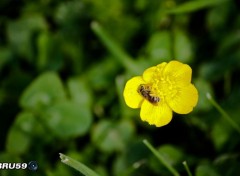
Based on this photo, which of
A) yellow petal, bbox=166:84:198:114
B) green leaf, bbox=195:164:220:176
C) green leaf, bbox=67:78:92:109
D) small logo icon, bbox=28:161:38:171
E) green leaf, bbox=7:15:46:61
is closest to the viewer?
yellow petal, bbox=166:84:198:114

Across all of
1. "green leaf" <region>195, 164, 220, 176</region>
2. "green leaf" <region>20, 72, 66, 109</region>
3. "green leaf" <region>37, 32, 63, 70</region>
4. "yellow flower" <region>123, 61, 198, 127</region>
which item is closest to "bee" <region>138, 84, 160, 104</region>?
"yellow flower" <region>123, 61, 198, 127</region>

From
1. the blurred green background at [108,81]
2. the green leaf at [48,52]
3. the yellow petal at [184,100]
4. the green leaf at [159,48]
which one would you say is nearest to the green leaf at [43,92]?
the blurred green background at [108,81]

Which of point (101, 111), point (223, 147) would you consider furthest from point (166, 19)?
point (223, 147)

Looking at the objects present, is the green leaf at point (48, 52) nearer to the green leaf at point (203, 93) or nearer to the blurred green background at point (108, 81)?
the blurred green background at point (108, 81)

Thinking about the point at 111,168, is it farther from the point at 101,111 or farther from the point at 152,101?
the point at 152,101

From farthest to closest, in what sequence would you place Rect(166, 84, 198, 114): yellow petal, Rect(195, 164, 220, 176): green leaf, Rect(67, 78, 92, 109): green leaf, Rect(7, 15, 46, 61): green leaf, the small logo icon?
Rect(7, 15, 46, 61): green leaf → Rect(67, 78, 92, 109): green leaf → the small logo icon → Rect(195, 164, 220, 176): green leaf → Rect(166, 84, 198, 114): yellow petal

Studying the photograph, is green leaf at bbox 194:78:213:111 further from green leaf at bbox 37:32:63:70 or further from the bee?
green leaf at bbox 37:32:63:70
